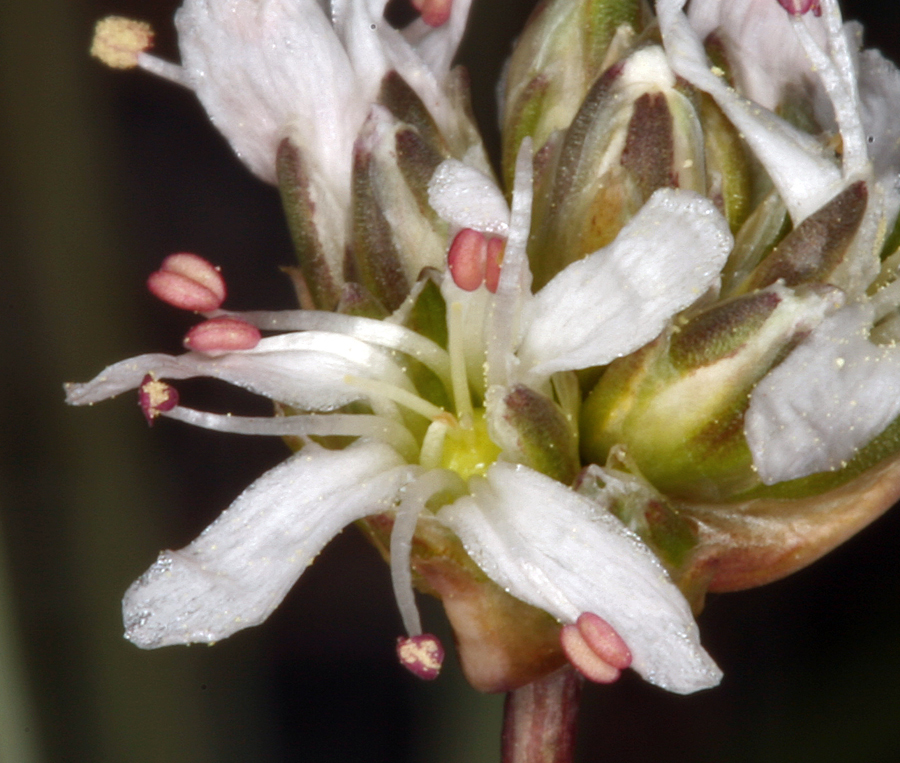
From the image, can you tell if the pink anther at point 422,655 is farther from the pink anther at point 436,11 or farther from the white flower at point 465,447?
the pink anther at point 436,11

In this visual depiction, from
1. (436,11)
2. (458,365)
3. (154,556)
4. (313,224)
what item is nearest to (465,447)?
(458,365)

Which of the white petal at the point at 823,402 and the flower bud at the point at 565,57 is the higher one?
the flower bud at the point at 565,57

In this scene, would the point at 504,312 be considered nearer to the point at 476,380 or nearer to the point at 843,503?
the point at 476,380

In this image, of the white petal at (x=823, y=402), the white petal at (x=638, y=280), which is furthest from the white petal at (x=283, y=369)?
the white petal at (x=823, y=402)

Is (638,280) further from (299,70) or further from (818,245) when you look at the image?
(299,70)

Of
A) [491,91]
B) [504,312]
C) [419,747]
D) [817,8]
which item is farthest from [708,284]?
[491,91]

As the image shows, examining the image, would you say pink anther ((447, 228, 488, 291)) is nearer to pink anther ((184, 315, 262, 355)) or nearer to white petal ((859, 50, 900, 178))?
pink anther ((184, 315, 262, 355))

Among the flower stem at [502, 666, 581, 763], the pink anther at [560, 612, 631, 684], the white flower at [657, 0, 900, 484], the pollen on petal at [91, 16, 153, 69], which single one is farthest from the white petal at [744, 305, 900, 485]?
the pollen on petal at [91, 16, 153, 69]
